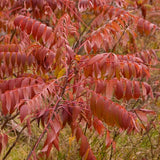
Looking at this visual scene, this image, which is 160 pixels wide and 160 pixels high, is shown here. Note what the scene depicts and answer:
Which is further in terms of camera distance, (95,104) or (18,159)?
(18,159)

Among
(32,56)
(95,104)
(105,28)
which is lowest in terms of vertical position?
(95,104)

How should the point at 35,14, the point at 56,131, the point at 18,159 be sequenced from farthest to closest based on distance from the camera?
the point at 18,159 < the point at 35,14 < the point at 56,131

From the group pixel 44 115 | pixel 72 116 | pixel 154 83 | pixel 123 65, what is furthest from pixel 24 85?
pixel 154 83

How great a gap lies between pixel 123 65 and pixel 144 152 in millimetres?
1905

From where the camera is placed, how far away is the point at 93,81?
6.24 feet

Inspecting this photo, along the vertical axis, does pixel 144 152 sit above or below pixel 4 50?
below

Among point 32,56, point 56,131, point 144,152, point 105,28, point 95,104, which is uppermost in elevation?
point 105,28

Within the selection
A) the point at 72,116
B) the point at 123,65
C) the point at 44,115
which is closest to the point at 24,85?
the point at 44,115

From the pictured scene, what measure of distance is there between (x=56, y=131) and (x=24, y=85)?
42cm

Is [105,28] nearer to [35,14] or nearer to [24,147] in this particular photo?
[35,14]

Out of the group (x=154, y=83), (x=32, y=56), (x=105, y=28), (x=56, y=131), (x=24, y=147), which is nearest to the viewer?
(x=56, y=131)

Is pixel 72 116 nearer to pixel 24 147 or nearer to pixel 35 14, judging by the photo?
pixel 35 14

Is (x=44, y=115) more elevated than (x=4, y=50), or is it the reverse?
(x=4, y=50)

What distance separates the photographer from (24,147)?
13.0 ft
